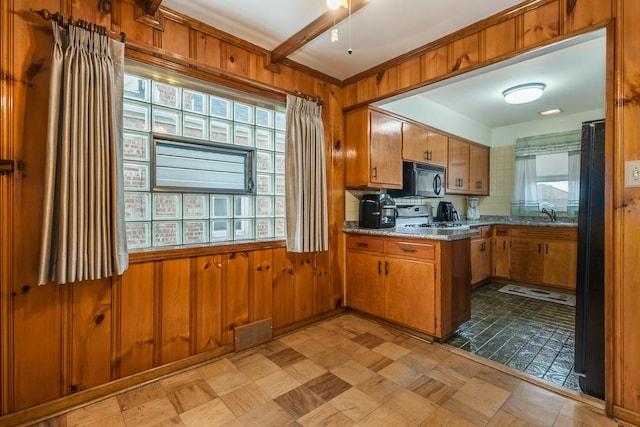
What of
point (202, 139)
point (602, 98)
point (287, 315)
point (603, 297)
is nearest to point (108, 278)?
point (202, 139)

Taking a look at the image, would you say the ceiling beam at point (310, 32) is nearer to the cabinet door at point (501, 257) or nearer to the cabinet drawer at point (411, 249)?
the cabinet drawer at point (411, 249)

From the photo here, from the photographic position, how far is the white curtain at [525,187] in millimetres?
4547

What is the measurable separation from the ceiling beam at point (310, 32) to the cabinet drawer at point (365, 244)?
1785 mm

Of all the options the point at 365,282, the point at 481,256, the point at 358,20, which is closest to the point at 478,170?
the point at 481,256

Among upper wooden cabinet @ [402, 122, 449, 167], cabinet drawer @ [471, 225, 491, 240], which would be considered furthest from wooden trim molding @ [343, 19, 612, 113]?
cabinet drawer @ [471, 225, 491, 240]

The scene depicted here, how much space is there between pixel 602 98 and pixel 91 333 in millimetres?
5680

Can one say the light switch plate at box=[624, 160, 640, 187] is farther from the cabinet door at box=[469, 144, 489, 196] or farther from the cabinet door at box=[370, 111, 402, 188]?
the cabinet door at box=[469, 144, 489, 196]

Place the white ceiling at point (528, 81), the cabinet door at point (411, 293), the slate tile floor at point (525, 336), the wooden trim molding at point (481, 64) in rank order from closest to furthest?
the wooden trim molding at point (481, 64) < the slate tile floor at point (525, 336) < the cabinet door at point (411, 293) < the white ceiling at point (528, 81)

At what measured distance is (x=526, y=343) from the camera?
2436mm

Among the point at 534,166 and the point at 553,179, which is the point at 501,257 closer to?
the point at 553,179

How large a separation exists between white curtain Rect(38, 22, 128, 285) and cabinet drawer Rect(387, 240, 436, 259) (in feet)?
6.81

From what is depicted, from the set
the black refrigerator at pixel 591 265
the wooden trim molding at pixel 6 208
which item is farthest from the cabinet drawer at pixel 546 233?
the wooden trim molding at pixel 6 208

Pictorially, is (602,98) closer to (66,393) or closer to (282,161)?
(282,161)

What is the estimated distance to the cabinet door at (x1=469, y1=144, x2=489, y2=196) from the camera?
463 centimetres
